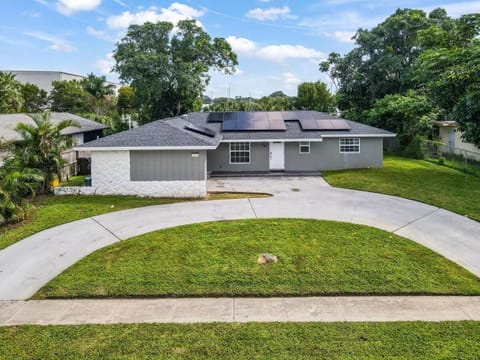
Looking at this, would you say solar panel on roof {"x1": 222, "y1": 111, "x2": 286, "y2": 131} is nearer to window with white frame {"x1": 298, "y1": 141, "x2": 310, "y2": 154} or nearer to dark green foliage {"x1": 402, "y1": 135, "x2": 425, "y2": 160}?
window with white frame {"x1": 298, "y1": 141, "x2": 310, "y2": 154}

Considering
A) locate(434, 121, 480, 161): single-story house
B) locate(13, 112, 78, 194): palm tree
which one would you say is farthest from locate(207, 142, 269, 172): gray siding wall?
locate(434, 121, 480, 161): single-story house

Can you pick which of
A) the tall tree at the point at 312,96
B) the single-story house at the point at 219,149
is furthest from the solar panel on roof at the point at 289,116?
the tall tree at the point at 312,96

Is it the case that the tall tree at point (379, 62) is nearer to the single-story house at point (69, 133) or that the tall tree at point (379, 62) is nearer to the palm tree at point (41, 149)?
the single-story house at point (69, 133)

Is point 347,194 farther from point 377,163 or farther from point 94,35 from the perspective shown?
point 94,35

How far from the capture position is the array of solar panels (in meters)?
19.7

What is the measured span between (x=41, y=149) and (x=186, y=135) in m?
5.65

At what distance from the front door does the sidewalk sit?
43.1 feet

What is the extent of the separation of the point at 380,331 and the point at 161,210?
8207mm

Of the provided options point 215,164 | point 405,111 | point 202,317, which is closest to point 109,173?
point 215,164

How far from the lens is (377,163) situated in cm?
1988

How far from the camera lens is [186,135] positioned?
14.3 m

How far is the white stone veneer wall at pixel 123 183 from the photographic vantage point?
13742mm

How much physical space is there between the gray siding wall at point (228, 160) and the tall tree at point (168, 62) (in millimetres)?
9830

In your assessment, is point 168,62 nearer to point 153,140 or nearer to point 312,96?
point 153,140
